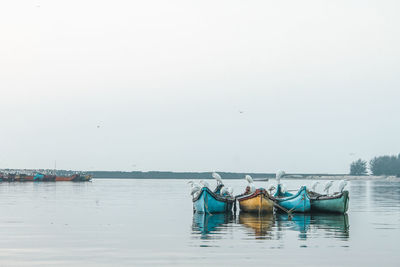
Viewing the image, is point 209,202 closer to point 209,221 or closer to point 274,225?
point 209,221

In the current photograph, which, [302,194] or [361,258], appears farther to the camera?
[302,194]

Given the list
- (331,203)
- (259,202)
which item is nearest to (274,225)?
(259,202)

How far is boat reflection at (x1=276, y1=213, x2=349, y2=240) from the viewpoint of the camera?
39.4 meters

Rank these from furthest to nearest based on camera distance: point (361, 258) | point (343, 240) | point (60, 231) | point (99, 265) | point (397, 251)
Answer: point (60, 231) → point (343, 240) → point (397, 251) → point (361, 258) → point (99, 265)

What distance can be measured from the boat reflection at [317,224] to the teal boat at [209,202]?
186 inches

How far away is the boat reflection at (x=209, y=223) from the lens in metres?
39.3

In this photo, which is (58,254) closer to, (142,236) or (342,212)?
(142,236)

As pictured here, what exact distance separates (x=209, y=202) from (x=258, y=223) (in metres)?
9.42

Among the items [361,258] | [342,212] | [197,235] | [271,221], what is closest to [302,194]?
[342,212]

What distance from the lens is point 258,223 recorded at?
4631 cm

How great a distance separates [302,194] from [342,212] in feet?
12.7

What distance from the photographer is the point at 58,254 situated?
28859 millimetres

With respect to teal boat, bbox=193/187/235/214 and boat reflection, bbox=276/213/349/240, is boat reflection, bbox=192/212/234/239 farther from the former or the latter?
boat reflection, bbox=276/213/349/240

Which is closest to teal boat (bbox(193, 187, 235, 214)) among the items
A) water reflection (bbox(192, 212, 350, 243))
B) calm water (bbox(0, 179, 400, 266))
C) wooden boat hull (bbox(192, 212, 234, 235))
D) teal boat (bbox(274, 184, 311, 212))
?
wooden boat hull (bbox(192, 212, 234, 235))
